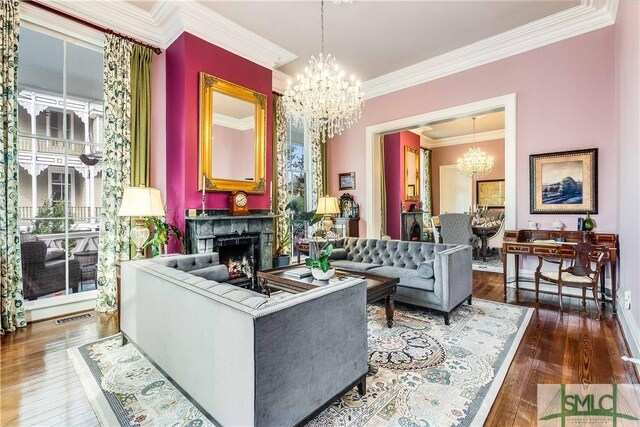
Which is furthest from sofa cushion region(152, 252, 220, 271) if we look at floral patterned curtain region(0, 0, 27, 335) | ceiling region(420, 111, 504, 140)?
ceiling region(420, 111, 504, 140)

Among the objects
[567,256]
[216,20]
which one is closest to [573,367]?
[567,256]

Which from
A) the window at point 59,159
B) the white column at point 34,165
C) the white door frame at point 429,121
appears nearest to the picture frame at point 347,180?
the white door frame at point 429,121

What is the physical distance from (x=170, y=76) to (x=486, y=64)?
486 cm

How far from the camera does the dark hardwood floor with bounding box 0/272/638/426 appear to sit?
189cm

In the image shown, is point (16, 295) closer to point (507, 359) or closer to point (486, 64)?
point (507, 359)

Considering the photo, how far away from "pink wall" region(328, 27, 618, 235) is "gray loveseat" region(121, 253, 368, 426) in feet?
13.2

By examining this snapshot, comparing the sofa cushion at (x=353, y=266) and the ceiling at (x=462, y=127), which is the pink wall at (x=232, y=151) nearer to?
the sofa cushion at (x=353, y=266)

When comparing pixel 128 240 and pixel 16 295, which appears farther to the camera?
pixel 128 240

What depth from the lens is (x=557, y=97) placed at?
14.0 ft

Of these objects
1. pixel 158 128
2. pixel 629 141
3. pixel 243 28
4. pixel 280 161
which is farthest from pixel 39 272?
pixel 629 141

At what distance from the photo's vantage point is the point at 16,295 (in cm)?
318

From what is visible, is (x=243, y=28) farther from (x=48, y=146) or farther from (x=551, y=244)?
(x=551, y=244)

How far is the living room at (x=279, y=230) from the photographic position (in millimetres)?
1813

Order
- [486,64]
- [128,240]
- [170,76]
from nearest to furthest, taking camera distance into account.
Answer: [128,240] < [170,76] < [486,64]
